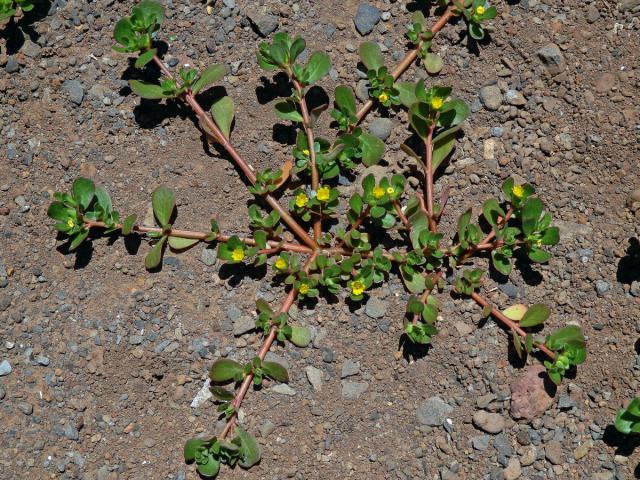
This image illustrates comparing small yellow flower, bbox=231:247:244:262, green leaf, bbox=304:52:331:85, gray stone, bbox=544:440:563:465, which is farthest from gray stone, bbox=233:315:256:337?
gray stone, bbox=544:440:563:465

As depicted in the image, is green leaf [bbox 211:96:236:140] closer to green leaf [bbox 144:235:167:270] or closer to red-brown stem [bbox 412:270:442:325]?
green leaf [bbox 144:235:167:270]

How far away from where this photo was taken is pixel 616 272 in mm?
4258

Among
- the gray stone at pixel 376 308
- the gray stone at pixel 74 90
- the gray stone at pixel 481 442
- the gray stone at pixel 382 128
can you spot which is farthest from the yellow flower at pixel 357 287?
the gray stone at pixel 74 90

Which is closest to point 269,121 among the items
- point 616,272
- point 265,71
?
point 265,71

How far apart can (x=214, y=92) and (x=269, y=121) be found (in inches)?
13.6

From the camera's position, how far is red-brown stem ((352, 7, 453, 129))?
4.41 metres

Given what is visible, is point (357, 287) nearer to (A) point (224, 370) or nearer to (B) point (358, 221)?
(B) point (358, 221)

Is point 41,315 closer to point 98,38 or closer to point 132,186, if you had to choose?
point 132,186

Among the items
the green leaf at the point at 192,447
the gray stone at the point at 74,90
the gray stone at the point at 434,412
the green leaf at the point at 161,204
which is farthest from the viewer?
the gray stone at the point at 74,90

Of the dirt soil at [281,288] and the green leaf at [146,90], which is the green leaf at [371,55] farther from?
the green leaf at [146,90]

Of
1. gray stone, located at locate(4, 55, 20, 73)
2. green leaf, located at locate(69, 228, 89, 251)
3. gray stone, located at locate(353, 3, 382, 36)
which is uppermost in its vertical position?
gray stone, located at locate(353, 3, 382, 36)

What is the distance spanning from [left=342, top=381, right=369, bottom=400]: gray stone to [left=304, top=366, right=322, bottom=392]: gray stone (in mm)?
126

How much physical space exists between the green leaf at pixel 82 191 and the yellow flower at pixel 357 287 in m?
1.45

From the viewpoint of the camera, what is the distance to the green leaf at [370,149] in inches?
169
